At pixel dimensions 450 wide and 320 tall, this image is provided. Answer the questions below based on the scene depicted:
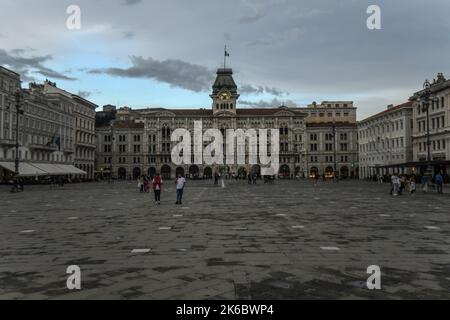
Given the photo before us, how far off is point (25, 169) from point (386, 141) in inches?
2502

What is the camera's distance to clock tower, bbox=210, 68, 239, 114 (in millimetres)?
Result: 120562

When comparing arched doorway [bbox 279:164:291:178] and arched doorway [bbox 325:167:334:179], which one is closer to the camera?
arched doorway [bbox 325:167:334:179]

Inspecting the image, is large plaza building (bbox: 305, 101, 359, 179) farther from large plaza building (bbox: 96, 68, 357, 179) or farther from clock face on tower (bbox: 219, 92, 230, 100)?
clock face on tower (bbox: 219, 92, 230, 100)

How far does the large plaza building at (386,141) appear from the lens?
75.7m

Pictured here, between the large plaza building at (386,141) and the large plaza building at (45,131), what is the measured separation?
54555 mm

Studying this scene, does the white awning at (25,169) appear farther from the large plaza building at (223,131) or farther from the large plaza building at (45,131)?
the large plaza building at (223,131)

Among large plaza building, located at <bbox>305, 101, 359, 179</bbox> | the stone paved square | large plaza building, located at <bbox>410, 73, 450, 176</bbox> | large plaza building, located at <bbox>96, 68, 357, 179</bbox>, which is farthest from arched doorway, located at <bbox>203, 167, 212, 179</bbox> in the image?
the stone paved square

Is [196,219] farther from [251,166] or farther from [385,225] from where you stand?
[251,166]

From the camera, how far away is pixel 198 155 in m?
118

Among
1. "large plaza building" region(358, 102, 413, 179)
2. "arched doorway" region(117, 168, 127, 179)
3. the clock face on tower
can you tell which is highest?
the clock face on tower

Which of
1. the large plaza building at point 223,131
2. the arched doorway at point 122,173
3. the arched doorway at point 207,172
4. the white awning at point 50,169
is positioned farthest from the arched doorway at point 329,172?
the white awning at point 50,169

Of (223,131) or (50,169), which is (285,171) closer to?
(223,131)
